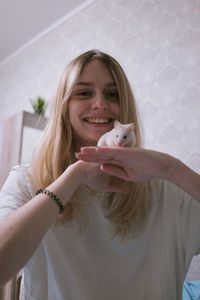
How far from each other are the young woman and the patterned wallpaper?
2.97 feet

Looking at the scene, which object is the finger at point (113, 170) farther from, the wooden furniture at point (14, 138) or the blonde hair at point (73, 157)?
the wooden furniture at point (14, 138)

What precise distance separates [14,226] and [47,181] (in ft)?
1.13

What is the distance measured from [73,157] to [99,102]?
243mm

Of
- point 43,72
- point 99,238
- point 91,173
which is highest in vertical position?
point 43,72

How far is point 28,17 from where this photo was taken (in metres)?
2.87

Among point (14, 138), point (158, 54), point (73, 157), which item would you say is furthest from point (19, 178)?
point (14, 138)

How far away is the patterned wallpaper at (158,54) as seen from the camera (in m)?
1.77

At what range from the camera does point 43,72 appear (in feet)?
10.4

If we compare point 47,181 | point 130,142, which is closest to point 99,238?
point 47,181

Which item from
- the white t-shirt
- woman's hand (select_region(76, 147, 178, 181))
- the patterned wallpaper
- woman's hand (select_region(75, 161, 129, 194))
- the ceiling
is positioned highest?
the ceiling

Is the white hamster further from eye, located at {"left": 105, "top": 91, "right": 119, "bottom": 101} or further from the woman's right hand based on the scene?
eye, located at {"left": 105, "top": 91, "right": 119, "bottom": 101}

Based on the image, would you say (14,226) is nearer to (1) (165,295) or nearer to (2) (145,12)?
(1) (165,295)

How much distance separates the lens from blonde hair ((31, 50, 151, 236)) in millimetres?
907

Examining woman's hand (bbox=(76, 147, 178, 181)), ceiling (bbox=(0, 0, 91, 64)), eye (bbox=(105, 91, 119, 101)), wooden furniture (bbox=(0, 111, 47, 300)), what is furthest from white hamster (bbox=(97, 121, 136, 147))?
ceiling (bbox=(0, 0, 91, 64))
